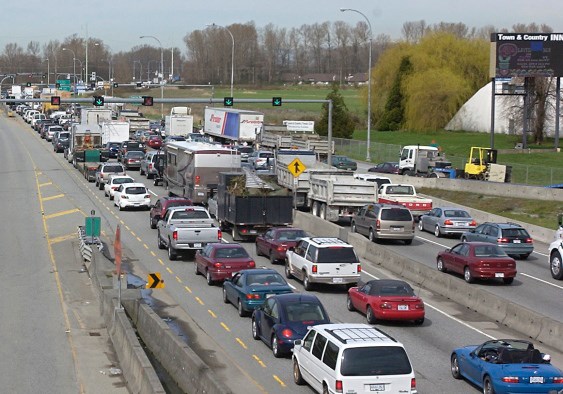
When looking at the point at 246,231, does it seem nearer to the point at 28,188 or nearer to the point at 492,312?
the point at 492,312

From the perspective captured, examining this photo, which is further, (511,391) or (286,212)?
(286,212)

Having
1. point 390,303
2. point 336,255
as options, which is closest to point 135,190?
point 336,255

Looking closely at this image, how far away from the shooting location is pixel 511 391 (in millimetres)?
17516

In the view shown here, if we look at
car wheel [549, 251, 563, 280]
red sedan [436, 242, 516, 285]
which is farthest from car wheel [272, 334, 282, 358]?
car wheel [549, 251, 563, 280]

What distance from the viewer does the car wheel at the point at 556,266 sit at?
105ft

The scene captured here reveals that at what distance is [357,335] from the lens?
17.6m

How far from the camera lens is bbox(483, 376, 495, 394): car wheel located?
17.9m

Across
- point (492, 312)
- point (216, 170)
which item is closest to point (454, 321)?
point (492, 312)

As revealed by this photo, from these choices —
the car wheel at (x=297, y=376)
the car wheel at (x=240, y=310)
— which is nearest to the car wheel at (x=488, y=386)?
the car wheel at (x=297, y=376)

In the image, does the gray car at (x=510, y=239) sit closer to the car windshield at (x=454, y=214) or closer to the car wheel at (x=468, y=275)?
the car windshield at (x=454, y=214)

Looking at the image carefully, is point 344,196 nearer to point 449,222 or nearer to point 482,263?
point 449,222

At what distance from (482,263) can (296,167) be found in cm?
1745

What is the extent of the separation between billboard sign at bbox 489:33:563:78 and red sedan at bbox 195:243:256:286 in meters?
52.3

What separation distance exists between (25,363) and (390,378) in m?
9.90
